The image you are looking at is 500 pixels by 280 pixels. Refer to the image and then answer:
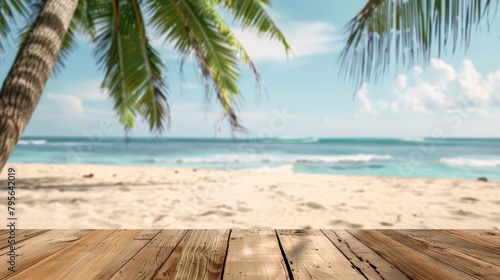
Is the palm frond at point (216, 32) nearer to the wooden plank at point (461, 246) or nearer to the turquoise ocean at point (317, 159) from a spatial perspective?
the turquoise ocean at point (317, 159)

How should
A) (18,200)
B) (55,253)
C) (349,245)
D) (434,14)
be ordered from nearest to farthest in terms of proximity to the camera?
(434,14), (55,253), (349,245), (18,200)

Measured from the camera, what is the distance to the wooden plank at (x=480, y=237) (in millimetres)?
1815

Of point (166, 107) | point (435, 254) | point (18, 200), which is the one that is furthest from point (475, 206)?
point (18, 200)

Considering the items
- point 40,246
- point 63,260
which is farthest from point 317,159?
point 63,260

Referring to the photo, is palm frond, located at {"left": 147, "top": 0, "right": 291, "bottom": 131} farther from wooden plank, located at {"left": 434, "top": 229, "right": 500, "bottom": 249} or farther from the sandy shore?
wooden plank, located at {"left": 434, "top": 229, "right": 500, "bottom": 249}

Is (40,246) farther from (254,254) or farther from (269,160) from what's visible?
(269,160)

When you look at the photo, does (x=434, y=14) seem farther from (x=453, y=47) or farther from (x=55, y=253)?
(x=55, y=253)

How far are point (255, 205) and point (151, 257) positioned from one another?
2.96 metres

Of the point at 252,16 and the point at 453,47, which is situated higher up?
the point at 252,16

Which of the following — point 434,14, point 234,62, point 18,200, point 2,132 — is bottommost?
point 18,200

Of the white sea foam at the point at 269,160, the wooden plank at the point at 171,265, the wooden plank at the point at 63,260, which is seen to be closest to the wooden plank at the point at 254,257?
the wooden plank at the point at 171,265

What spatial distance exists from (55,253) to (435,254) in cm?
167

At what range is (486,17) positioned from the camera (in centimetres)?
133

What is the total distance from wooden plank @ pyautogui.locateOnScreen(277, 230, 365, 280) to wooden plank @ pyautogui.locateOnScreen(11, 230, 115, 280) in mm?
869
